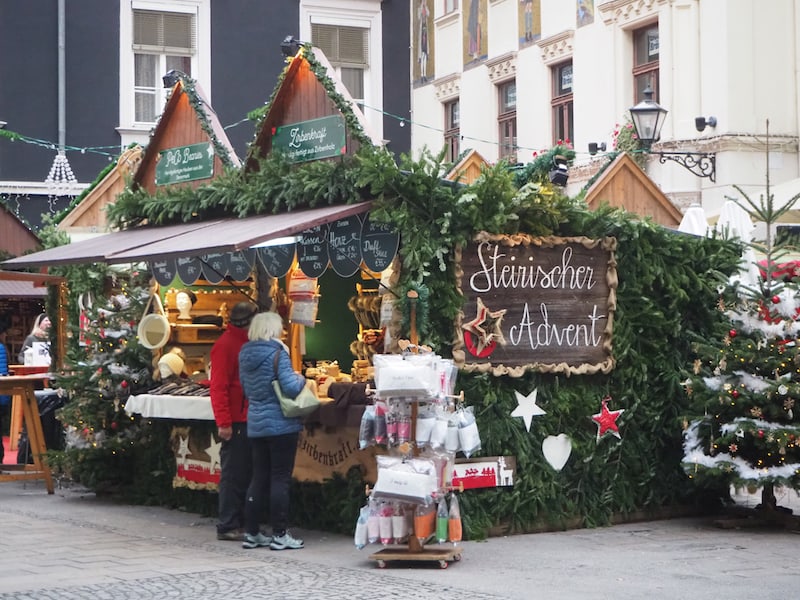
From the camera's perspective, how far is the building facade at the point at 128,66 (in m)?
24.1

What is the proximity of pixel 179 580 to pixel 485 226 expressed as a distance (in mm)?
3342

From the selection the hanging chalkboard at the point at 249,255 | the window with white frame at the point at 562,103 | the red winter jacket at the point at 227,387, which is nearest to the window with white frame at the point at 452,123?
the window with white frame at the point at 562,103

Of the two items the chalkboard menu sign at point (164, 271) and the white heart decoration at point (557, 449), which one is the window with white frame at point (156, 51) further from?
the white heart decoration at point (557, 449)

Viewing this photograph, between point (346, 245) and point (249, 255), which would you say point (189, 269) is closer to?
point (249, 255)

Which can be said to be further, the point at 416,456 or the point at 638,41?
the point at 638,41

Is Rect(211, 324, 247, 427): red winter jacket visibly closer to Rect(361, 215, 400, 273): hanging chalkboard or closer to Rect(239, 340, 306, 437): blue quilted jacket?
Rect(239, 340, 306, 437): blue quilted jacket

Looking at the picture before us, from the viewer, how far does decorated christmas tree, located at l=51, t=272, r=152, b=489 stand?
13109 mm

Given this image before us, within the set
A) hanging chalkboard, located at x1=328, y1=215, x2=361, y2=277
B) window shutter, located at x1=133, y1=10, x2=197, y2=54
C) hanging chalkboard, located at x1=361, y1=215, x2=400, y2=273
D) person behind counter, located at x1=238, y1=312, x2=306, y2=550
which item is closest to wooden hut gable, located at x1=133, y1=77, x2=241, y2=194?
hanging chalkboard, located at x1=328, y1=215, x2=361, y2=277

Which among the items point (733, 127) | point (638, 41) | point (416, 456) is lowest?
point (416, 456)

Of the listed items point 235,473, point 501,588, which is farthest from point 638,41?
point 501,588

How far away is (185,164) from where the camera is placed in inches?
494

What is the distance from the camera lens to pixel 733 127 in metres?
21.4

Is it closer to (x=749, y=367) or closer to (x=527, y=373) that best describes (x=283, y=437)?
(x=527, y=373)

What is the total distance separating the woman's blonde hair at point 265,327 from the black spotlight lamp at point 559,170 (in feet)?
8.41
